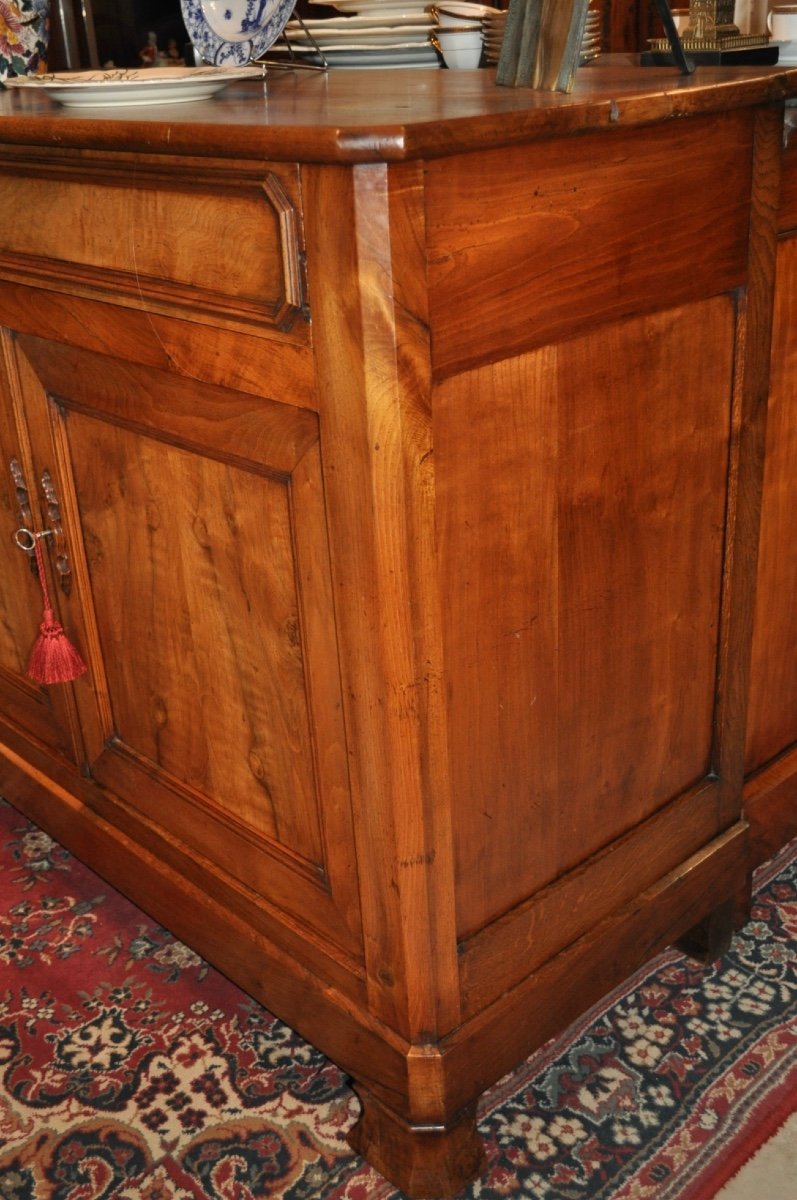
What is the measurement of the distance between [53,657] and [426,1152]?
679 mm

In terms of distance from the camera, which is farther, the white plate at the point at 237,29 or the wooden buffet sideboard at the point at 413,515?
the white plate at the point at 237,29

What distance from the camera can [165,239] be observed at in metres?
1.08

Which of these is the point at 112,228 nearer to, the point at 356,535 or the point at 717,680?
the point at 356,535

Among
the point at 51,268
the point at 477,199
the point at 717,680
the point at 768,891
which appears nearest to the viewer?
the point at 477,199

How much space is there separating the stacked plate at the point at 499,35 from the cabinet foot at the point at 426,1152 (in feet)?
3.80

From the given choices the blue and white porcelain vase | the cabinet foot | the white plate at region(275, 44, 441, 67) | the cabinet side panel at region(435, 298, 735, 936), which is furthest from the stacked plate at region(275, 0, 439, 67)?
the cabinet foot

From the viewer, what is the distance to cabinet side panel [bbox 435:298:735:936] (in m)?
1.05

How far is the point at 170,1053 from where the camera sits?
143cm

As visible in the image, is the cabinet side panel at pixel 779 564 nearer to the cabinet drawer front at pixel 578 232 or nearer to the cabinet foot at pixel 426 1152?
the cabinet drawer front at pixel 578 232

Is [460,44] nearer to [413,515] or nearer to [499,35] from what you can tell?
[499,35]


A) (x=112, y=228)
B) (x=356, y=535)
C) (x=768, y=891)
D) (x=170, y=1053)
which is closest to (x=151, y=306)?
(x=112, y=228)

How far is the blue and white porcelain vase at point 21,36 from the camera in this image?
150 centimetres

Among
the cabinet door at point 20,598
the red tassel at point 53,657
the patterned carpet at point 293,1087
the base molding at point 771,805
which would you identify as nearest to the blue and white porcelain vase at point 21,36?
the cabinet door at point 20,598

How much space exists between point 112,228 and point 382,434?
0.38 m
